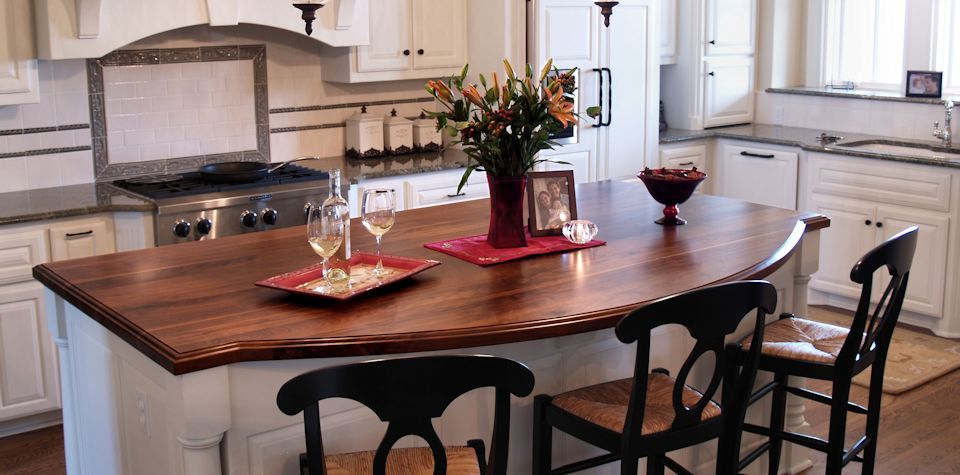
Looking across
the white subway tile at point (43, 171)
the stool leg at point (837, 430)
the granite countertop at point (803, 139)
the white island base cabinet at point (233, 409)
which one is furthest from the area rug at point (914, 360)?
the white subway tile at point (43, 171)

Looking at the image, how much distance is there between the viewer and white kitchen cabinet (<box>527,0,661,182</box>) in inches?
218

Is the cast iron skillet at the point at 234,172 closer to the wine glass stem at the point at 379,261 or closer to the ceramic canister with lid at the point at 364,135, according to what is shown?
the ceramic canister with lid at the point at 364,135

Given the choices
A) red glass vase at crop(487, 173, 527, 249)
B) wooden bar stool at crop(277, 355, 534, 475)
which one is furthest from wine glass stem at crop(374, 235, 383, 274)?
wooden bar stool at crop(277, 355, 534, 475)

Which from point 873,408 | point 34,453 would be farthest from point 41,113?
point 873,408

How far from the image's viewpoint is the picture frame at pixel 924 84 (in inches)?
230

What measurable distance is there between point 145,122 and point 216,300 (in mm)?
2602

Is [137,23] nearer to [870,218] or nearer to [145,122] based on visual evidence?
[145,122]

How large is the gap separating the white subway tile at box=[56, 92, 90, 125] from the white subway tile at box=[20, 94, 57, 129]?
0.03 meters

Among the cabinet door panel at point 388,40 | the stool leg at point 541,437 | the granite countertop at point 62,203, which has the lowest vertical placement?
the stool leg at point 541,437

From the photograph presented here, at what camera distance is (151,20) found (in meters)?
4.56

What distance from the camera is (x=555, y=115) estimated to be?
2955mm

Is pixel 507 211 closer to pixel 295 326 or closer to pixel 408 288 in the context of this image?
pixel 408 288

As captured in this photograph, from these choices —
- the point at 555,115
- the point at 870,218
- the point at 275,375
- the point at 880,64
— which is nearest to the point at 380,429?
the point at 275,375

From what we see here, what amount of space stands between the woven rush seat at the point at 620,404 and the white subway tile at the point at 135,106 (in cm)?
303
